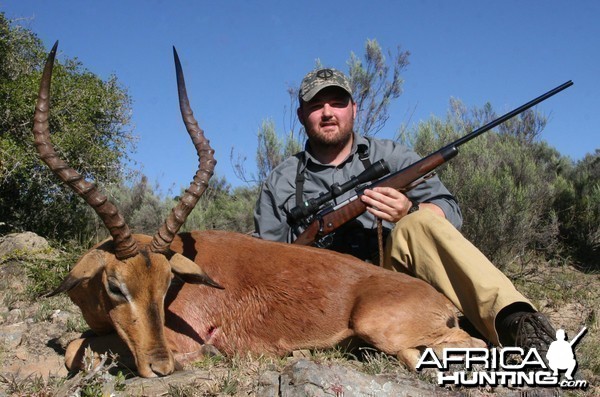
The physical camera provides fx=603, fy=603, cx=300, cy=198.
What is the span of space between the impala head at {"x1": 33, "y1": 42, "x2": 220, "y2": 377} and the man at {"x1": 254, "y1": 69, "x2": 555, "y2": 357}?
5.77 feet

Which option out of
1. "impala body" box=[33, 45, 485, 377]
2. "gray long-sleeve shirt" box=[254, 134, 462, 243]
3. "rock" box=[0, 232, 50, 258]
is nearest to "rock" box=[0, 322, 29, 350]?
"impala body" box=[33, 45, 485, 377]

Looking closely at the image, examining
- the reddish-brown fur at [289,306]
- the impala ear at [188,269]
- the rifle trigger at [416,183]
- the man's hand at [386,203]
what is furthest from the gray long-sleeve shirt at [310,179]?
the impala ear at [188,269]

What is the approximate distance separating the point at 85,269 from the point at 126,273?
34cm

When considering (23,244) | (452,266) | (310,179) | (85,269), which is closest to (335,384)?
(452,266)

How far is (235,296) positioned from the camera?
16.4ft

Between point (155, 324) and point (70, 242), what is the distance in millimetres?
6498

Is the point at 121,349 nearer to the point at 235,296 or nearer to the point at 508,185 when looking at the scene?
the point at 235,296

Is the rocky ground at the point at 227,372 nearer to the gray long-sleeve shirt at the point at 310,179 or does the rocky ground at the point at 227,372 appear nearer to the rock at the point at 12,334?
the rock at the point at 12,334

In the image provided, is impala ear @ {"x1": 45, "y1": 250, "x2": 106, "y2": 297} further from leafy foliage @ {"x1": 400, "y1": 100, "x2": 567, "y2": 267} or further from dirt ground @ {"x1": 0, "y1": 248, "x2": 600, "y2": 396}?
leafy foliage @ {"x1": 400, "y1": 100, "x2": 567, "y2": 267}

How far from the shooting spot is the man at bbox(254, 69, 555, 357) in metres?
4.62

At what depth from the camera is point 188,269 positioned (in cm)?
468

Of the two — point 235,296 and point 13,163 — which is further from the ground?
point 13,163

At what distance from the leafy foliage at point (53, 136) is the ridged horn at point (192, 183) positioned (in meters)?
7.00

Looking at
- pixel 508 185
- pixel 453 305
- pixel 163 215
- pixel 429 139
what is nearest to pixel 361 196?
pixel 453 305
